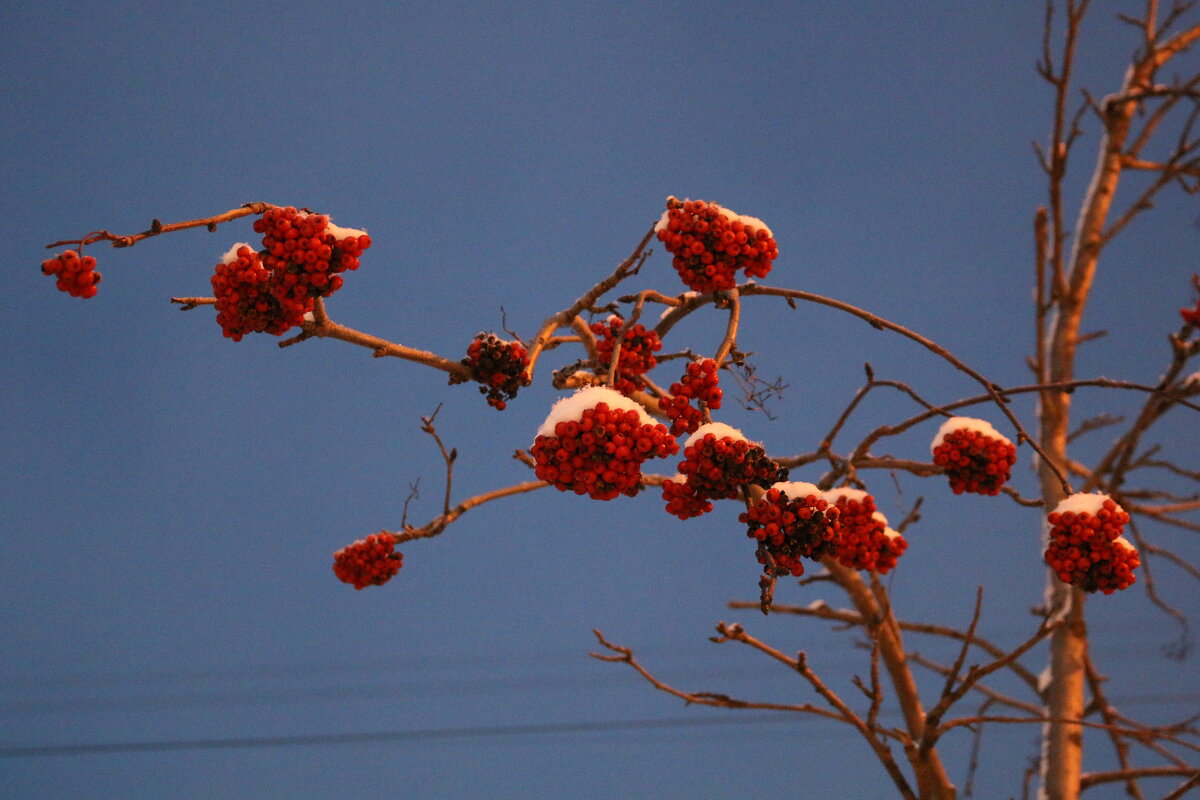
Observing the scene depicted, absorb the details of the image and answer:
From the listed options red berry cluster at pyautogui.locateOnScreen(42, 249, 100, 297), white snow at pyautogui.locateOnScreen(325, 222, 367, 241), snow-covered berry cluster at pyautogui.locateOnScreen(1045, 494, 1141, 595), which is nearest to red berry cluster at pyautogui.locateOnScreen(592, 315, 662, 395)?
white snow at pyautogui.locateOnScreen(325, 222, 367, 241)

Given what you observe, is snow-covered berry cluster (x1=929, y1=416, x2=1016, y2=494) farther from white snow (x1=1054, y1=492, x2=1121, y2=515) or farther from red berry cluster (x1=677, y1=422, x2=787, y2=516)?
red berry cluster (x1=677, y1=422, x2=787, y2=516)

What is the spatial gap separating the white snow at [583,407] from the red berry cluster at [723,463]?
0.51 ft

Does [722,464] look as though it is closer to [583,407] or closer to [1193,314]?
[583,407]

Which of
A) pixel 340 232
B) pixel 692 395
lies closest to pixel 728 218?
pixel 692 395

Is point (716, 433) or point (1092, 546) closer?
point (716, 433)

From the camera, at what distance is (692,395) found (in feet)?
7.40

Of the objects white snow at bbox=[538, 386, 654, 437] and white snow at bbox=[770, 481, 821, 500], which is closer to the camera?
white snow at bbox=[538, 386, 654, 437]

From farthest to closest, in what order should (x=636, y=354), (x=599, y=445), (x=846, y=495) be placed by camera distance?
1. (x=846, y=495)
2. (x=636, y=354)
3. (x=599, y=445)

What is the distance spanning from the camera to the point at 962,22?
32812 mm

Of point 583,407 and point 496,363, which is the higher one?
point 496,363

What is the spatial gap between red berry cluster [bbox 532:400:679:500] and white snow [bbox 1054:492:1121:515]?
1545 millimetres

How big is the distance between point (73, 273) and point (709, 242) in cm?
180

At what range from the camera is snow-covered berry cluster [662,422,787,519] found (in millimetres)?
2037

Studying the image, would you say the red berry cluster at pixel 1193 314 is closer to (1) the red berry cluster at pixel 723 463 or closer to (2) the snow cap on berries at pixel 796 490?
(2) the snow cap on berries at pixel 796 490
